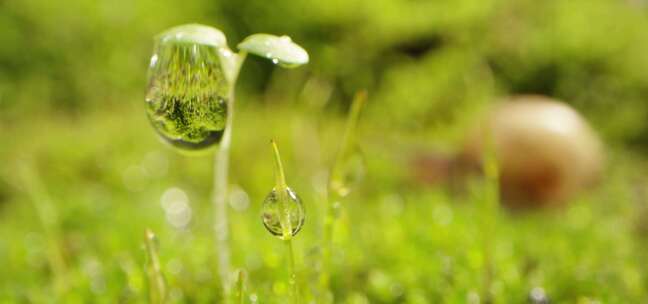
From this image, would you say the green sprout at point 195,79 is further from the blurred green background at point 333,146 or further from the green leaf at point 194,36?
the blurred green background at point 333,146

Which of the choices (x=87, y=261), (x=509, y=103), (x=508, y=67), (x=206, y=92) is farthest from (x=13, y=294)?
(x=508, y=67)

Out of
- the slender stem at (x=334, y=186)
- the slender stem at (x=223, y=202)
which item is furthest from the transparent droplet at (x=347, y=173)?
the slender stem at (x=223, y=202)

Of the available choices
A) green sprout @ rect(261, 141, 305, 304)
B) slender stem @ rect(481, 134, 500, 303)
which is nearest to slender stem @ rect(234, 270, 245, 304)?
green sprout @ rect(261, 141, 305, 304)

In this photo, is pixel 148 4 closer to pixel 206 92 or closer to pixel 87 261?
pixel 87 261

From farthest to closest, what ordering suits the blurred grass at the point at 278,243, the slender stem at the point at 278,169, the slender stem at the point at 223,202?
the blurred grass at the point at 278,243 → the slender stem at the point at 223,202 → the slender stem at the point at 278,169

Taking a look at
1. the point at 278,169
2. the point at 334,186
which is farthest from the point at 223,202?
the point at 278,169

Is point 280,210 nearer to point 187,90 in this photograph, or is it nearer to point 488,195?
point 187,90
